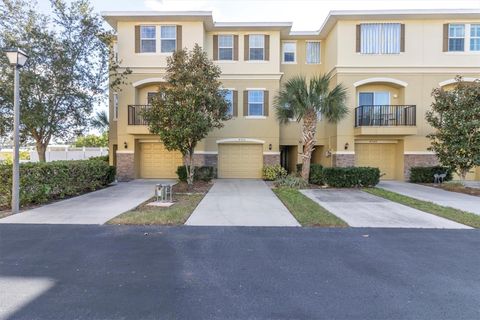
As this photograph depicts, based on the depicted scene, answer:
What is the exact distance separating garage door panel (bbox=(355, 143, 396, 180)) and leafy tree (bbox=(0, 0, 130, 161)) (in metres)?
14.8

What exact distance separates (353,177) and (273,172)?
15.0ft

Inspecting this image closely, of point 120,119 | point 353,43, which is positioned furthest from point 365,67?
point 120,119

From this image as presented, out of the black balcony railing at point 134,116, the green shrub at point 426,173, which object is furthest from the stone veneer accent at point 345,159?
the black balcony railing at point 134,116

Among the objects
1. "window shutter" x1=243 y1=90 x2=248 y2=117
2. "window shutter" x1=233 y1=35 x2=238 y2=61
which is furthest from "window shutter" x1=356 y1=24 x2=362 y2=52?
"window shutter" x1=233 y1=35 x2=238 y2=61

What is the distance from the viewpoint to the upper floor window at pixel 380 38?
15711 mm

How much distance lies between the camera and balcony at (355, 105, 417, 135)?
15070mm

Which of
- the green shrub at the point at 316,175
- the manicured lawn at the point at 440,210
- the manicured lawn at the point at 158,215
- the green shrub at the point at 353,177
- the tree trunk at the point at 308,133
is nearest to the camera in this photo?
the manicured lawn at the point at 158,215

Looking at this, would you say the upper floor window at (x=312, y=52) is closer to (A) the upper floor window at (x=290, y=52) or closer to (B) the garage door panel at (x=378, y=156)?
(A) the upper floor window at (x=290, y=52)

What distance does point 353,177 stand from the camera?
13.1 m

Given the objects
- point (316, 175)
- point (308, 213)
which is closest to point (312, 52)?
point (316, 175)

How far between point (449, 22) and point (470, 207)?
12.1m

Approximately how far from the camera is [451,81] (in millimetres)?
15617

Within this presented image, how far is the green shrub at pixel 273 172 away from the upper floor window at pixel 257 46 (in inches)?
258

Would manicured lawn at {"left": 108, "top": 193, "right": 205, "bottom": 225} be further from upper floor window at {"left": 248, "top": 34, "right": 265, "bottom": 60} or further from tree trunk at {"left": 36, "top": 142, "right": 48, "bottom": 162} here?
upper floor window at {"left": 248, "top": 34, "right": 265, "bottom": 60}
